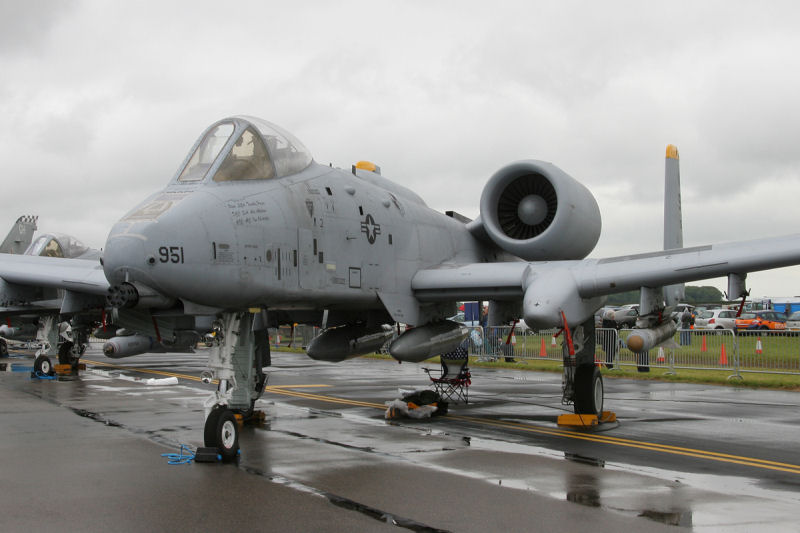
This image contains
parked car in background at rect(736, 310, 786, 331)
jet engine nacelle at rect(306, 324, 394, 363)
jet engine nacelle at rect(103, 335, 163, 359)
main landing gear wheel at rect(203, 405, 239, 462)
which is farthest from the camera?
parked car in background at rect(736, 310, 786, 331)

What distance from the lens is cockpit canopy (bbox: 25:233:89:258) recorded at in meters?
23.0

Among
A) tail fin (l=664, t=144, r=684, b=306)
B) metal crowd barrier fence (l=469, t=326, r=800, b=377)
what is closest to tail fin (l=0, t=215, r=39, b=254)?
metal crowd barrier fence (l=469, t=326, r=800, b=377)

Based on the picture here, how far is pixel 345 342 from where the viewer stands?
43.9ft

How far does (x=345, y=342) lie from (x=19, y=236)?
79.5 feet

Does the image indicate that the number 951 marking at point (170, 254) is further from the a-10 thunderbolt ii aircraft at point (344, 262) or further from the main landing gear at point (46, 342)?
the main landing gear at point (46, 342)

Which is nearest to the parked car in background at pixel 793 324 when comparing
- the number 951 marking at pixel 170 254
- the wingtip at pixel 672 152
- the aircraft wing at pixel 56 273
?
the wingtip at pixel 672 152

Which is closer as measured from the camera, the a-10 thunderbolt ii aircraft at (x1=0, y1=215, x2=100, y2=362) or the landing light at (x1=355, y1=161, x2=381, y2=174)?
the landing light at (x1=355, y1=161, x2=381, y2=174)

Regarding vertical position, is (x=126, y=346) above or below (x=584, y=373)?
above

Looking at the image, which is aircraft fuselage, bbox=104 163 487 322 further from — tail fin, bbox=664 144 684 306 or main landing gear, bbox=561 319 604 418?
tail fin, bbox=664 144 684 306

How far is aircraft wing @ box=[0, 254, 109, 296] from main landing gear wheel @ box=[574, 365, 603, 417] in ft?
28.7

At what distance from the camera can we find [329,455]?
9.18 metres

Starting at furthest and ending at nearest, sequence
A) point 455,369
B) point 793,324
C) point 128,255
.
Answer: point 793,324 → point 455,369 → point 128,255

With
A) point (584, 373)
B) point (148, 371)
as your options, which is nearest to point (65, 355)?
point (148, 371)

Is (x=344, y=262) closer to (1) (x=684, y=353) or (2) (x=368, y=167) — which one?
(2) (x=368, y=167)
